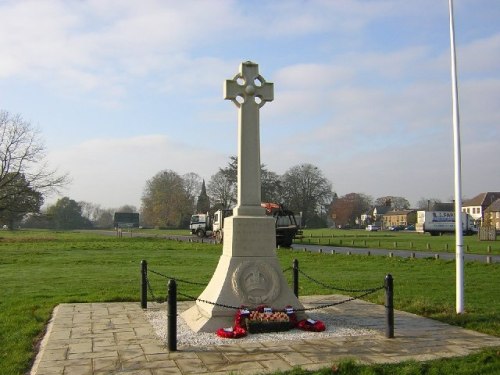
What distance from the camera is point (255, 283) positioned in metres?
9.19

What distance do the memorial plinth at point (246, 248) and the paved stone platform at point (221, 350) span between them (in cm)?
99

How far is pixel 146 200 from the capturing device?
334ft

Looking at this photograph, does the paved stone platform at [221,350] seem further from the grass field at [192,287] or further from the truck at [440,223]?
the truck at [440,223]

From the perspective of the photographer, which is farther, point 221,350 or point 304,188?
point 304,188

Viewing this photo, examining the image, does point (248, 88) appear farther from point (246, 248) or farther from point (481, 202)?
point (481, 202)

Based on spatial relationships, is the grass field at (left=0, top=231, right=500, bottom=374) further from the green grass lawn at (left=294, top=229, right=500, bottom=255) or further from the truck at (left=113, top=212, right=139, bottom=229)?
the truck at (left=113, top=212, right=139, bottom=229)

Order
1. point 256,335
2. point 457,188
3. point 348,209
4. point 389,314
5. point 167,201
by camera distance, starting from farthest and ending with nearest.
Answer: point 348,209
point 167,201
point 457,188
point 256,335
point 389,314

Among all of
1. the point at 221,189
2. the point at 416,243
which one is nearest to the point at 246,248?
the point at 416,243

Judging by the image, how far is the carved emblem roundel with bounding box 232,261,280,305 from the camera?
9.15m

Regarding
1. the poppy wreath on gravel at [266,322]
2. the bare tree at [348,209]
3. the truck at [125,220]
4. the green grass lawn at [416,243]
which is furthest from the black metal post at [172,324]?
the bare tree at [348,209]

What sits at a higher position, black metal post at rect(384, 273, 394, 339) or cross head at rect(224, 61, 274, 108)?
cross head at rect(224, 61, 274, 108)

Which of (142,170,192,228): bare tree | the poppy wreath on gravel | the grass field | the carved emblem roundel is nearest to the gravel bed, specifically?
the poppy wreath on gravel

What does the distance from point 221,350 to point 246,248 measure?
218 centimetres

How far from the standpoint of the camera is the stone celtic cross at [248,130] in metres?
9.65
